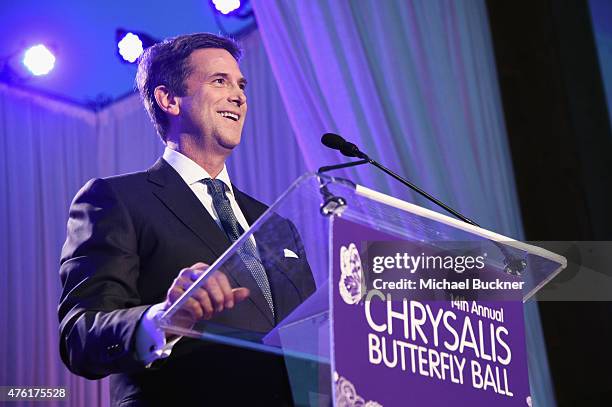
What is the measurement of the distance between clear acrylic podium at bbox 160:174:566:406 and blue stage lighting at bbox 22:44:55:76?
345 cm

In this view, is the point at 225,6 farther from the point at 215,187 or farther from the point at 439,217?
the point at 439,217

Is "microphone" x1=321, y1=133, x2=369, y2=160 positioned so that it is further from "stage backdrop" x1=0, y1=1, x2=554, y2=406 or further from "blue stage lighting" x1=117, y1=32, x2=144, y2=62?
"blue stage lighting" x1=117, y1=32, x2=144, y2=62

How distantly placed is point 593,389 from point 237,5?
2328mm

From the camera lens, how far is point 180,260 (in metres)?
1.69

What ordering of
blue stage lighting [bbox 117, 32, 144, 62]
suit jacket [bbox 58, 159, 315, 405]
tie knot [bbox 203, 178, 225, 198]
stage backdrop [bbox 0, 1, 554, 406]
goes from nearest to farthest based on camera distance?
1. suit jacket [bbox 58, 159, 315, 405]
2. tie knot [bbox 203, 178, 225, 198]
3. stage backdrop [bbox 0, 1, 554, 406]
4. blue stage lighting [bbox 117, 32, 144, 62]

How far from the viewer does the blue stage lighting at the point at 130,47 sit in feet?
12.9

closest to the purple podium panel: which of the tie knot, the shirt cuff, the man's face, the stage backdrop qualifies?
the shirt cuff

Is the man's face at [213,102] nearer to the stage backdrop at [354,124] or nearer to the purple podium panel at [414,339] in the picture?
the purple podium panel at [414,339]

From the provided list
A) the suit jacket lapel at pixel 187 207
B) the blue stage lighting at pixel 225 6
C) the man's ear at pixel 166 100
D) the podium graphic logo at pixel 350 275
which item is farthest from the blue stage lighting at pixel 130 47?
the podium graphic logo at pixel 350 275

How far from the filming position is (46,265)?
4.39 meters

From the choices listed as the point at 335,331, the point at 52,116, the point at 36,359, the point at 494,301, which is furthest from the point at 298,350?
the point at 52,116

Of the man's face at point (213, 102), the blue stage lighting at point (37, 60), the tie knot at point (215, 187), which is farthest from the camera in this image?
the blue stage lighting at point (37, 60)

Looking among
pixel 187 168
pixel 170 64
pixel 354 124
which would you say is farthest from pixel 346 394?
pixel 354 124

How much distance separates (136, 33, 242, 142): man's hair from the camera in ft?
6.89
